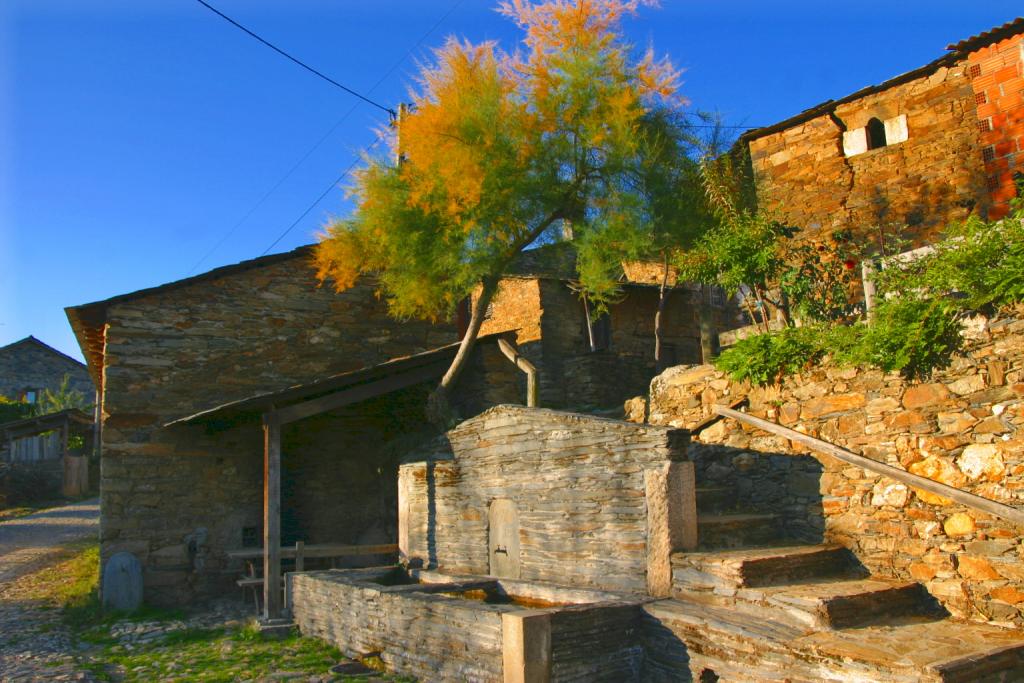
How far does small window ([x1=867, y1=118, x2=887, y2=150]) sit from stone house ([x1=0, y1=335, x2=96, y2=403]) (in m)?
33.3

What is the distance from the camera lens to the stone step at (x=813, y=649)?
452 centimetres

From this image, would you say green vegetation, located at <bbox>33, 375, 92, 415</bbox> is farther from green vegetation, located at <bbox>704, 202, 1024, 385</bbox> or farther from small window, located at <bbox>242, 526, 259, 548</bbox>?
green vegetation, located at <bbox>704, 202, 1024, 385</bbox>

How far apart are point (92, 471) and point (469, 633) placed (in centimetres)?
2292

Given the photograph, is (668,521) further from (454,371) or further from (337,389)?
(337,389)

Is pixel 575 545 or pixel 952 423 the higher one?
pixel 952 423

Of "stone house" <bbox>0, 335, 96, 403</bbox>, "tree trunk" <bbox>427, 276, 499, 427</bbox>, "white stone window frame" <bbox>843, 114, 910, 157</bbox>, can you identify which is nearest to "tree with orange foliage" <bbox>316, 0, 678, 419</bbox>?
"tree trunk" <bbox>427, 276, 499, 427</bbox>

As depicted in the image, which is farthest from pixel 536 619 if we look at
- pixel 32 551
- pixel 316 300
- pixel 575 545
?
pixel 32 551

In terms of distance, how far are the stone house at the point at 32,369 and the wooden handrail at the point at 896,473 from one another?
3405 cm

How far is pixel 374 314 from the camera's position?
12609 millimetres

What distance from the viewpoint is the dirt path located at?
45.5ft

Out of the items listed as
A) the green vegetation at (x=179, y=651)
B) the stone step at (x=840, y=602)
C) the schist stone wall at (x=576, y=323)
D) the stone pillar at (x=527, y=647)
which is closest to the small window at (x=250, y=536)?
the green vegetation at (x=179, y=651)

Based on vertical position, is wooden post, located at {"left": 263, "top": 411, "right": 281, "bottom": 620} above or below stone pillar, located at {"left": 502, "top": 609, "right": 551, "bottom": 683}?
above

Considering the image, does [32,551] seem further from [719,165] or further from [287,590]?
[719,165]

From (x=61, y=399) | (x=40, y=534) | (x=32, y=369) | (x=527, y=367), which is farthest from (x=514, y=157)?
(x=32, y=369)
